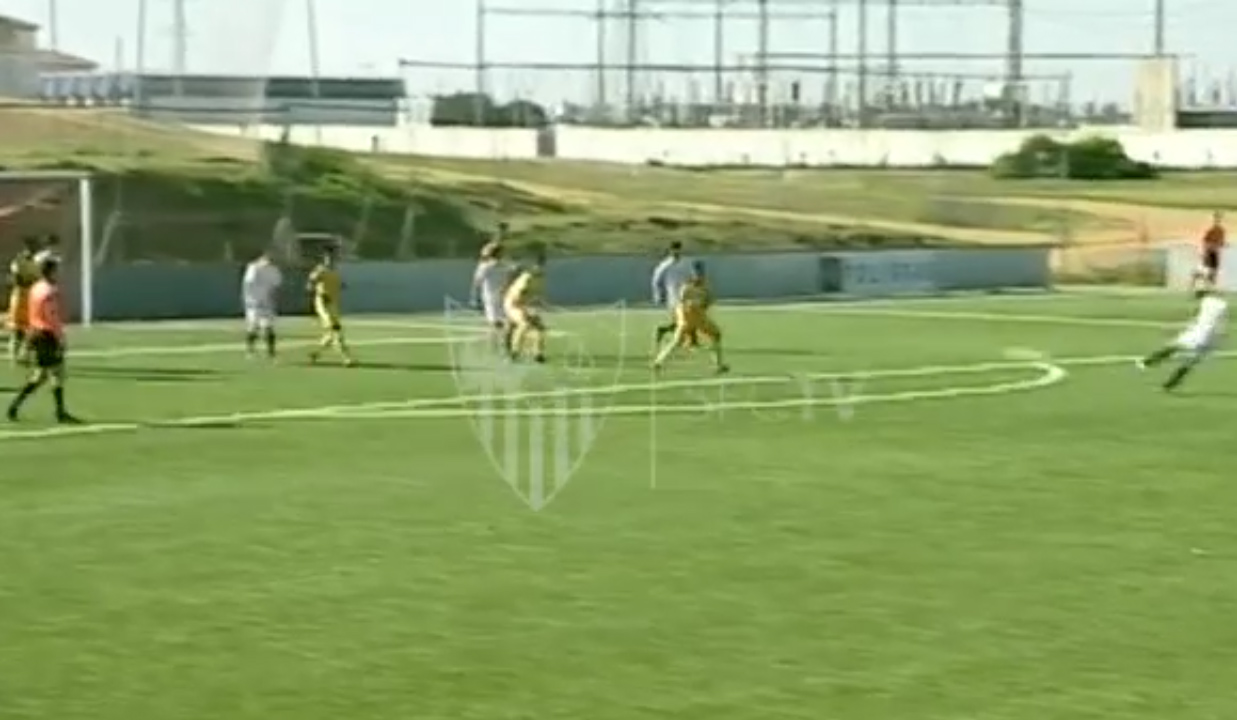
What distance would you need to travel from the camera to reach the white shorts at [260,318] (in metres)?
37.8

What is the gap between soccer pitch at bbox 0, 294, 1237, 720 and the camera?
12641 mm

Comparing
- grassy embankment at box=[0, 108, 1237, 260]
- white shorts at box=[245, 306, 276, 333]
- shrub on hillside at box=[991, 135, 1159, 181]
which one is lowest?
white shorts at box=[245, 306, 276, 333]

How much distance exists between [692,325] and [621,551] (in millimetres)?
18750

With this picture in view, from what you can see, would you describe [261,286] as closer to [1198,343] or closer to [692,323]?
[692,323]

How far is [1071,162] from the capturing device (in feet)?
286

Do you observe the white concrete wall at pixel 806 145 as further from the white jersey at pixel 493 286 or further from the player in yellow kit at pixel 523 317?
the player in yellow kit at pixel 523 317

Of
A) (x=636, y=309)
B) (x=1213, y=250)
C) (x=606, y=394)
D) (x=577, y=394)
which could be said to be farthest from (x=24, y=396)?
(x=1213, y=250)

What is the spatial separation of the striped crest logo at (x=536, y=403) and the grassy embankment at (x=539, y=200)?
21.2 meters

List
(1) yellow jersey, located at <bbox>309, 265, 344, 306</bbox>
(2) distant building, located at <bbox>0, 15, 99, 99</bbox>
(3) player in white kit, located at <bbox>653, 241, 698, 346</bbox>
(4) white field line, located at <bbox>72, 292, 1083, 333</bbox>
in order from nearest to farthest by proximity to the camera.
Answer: (1) yellow jersey, located at <bbox>309, 265, 344, 306</bbox>
(3) player in white kit, located at <bbox>653, 241, 698, 346</bbox>
(4) white field line, located at <bbox>72, 292, 1083, 333</bbox>
(2) distant building, located at <bbox>0, 15, 99, 99</bbox>

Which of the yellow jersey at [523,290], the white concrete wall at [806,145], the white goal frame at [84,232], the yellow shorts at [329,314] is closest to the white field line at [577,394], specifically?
the yellow jersey at [523,290]

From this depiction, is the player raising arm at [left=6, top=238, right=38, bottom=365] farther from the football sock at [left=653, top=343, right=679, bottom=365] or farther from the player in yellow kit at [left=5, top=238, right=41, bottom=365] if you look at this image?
the football sock at [left=653, top=343, right=679, bottom=365]

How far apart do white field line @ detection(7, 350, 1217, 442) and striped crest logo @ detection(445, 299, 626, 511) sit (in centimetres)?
17

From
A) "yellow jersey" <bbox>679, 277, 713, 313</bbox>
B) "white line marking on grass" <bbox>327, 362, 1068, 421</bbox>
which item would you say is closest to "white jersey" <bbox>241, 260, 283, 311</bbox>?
"yellow jersey" <bbox>679, 277, 713, 313</bbox>

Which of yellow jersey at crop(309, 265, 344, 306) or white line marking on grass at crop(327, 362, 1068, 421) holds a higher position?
yellow jersey at crop(309, 265, 344, 306)
